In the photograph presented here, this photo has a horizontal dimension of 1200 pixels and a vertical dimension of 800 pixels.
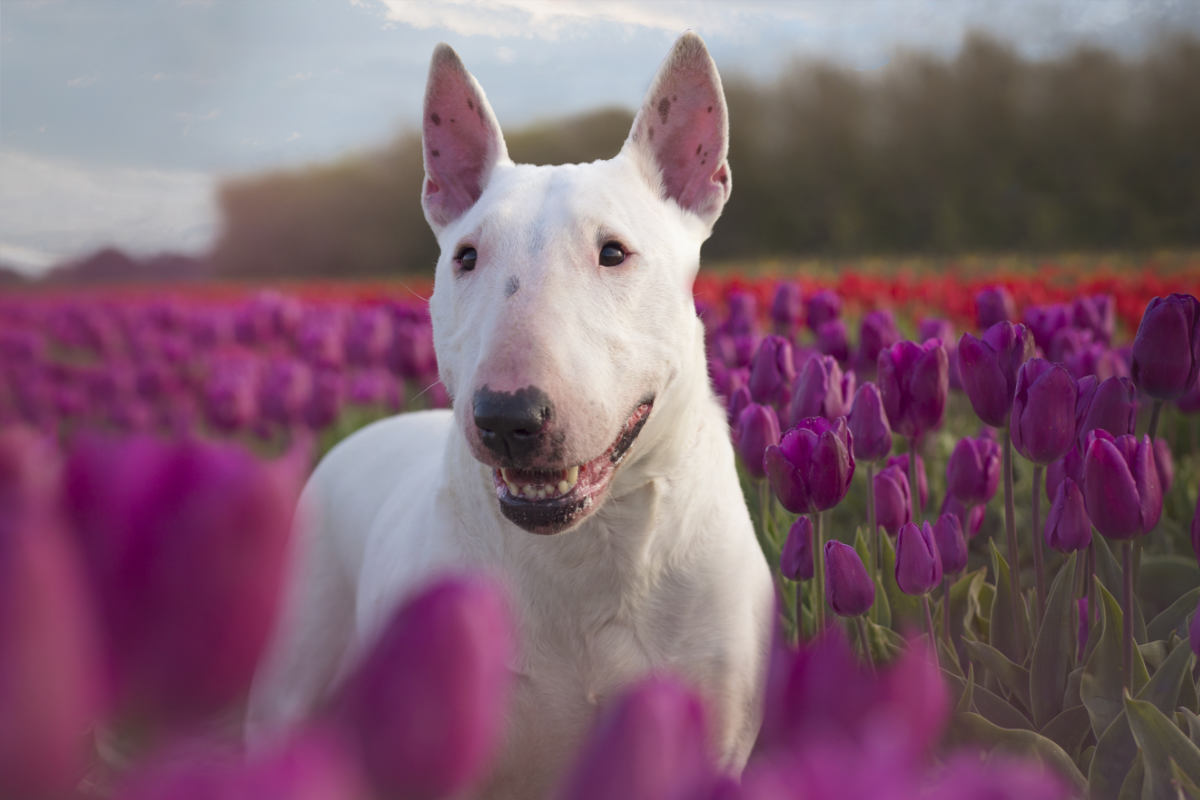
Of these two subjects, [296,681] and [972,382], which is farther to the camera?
[296,681]

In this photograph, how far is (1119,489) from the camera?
65.1 inches

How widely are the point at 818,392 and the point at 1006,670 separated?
2.31 ft

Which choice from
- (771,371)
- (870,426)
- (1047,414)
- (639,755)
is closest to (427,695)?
(639,755)

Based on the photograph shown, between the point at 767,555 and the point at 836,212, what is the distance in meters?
10.1

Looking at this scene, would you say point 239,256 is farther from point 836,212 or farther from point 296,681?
point 836,212

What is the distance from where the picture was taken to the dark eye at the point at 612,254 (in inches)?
79.3

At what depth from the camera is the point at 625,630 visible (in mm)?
2053

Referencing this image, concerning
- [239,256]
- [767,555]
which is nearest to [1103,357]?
[767,555]

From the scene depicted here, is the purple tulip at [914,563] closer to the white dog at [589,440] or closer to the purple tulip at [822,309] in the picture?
the white dog at [589,440]

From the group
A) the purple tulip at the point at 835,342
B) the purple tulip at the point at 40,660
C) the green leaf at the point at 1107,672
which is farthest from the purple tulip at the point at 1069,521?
the purple tulip at the point at 40,660

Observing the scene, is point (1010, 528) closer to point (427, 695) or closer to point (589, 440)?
point (589, 440)

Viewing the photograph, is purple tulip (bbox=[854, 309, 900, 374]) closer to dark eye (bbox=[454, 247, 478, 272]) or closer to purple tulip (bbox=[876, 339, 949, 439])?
purple tulip (bbox=[876, 339, 949, 439])

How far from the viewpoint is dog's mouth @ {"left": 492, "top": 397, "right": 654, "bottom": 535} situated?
5.92 ft

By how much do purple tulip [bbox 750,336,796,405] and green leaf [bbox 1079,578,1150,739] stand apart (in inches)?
44.8
